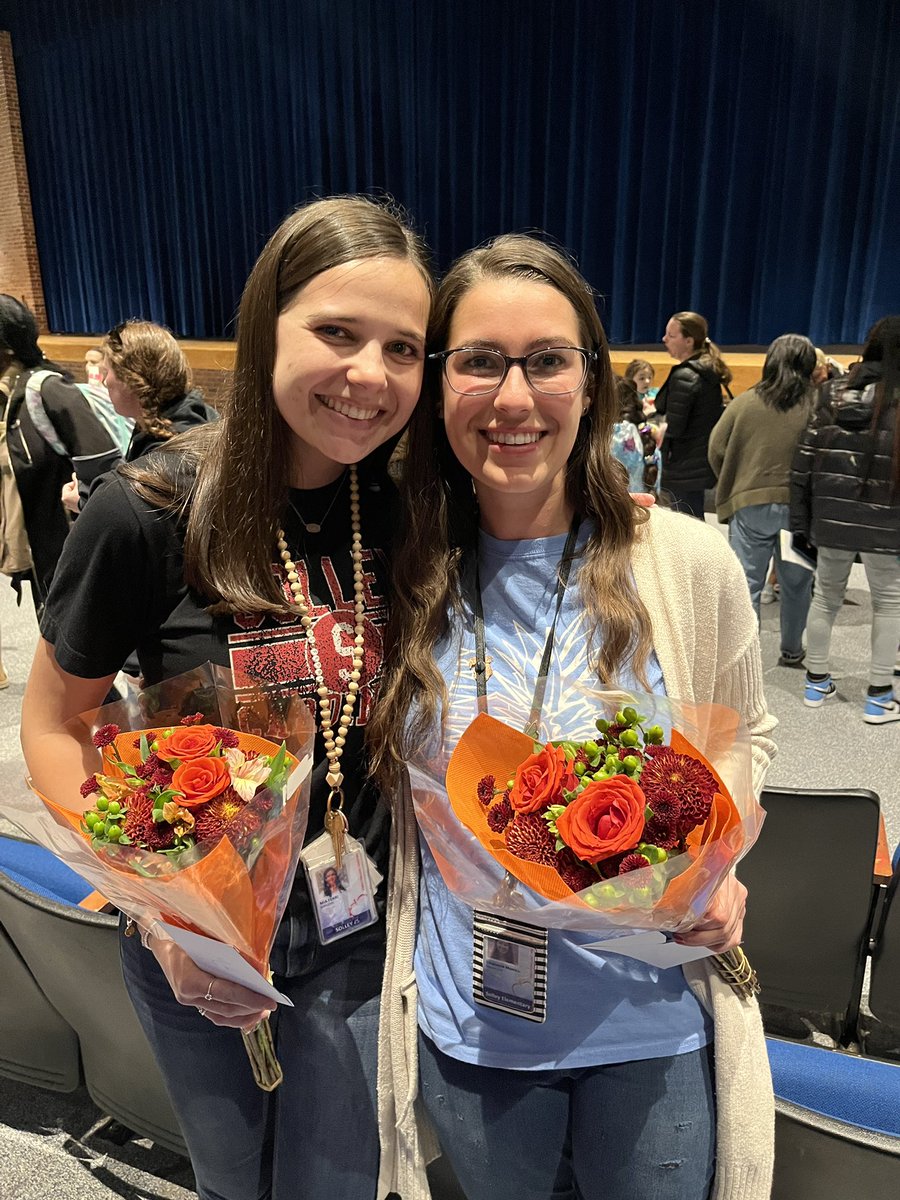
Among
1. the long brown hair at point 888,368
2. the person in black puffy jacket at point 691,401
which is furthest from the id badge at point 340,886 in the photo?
the person in black puffy jacket at point 691,401

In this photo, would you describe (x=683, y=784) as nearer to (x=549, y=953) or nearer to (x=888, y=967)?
(x=549, y=953)

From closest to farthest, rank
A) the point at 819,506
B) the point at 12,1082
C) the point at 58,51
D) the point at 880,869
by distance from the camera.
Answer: the point at 880,869
the point at 12,1082
the point at 819,506
the point at 58,51

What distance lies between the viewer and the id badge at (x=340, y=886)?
1184 mm

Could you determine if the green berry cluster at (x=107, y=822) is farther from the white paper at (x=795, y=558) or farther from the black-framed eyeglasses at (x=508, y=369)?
the white paper at (x=795, y=558)

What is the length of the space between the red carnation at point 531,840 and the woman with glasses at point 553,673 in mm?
164

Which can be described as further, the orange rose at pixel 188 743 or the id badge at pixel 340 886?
the id badge at pixel 340 886

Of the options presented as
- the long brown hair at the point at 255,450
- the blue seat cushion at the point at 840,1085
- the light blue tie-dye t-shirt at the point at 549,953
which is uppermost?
the long brown hair at the point at 255,450

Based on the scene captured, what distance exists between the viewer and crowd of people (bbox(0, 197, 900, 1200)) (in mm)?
1082

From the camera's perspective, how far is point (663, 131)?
34.5ft

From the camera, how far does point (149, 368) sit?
3332mm

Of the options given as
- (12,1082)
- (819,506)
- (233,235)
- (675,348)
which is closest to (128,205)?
(233,235)

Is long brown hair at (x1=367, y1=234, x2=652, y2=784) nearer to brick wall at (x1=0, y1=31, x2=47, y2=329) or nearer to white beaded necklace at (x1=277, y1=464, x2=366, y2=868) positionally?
white beaded necklace at (x1=277, y1=464, x2=366, y2=868)

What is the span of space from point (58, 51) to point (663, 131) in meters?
9.36

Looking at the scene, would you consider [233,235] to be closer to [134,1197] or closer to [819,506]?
[819,506]
